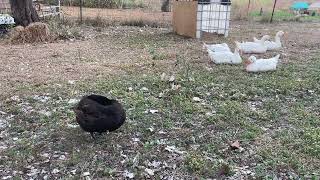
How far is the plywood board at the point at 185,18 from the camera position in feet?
35.9

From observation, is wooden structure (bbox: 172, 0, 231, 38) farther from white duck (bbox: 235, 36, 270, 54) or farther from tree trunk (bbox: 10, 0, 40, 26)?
tree trunk (bbox: 10, 0, 40, 26)

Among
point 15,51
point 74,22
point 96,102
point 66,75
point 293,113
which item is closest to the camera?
point 96,102

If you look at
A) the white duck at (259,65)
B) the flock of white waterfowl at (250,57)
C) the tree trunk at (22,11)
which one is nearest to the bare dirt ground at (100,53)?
the flock of white waterfowl at (250,57)

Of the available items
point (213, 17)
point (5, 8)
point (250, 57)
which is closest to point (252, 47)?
point (250, 57)

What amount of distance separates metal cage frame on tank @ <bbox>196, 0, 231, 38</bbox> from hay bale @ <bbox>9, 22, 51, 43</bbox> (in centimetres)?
391

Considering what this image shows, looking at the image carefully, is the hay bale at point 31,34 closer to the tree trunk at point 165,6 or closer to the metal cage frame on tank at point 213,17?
the metal cage frame on tank at point 213,17

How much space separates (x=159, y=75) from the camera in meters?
6.70

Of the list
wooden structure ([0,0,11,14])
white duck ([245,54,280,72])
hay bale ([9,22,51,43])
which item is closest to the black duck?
white duck ([245,54,280,72])

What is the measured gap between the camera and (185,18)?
11297 millimetres

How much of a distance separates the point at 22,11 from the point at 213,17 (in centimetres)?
505

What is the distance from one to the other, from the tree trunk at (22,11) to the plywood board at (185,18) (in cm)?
396

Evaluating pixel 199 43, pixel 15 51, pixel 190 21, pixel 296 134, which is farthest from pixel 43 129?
pixel 190 21

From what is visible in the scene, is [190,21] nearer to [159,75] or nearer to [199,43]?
[199,43]

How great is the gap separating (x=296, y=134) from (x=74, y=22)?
9489 millimetres
